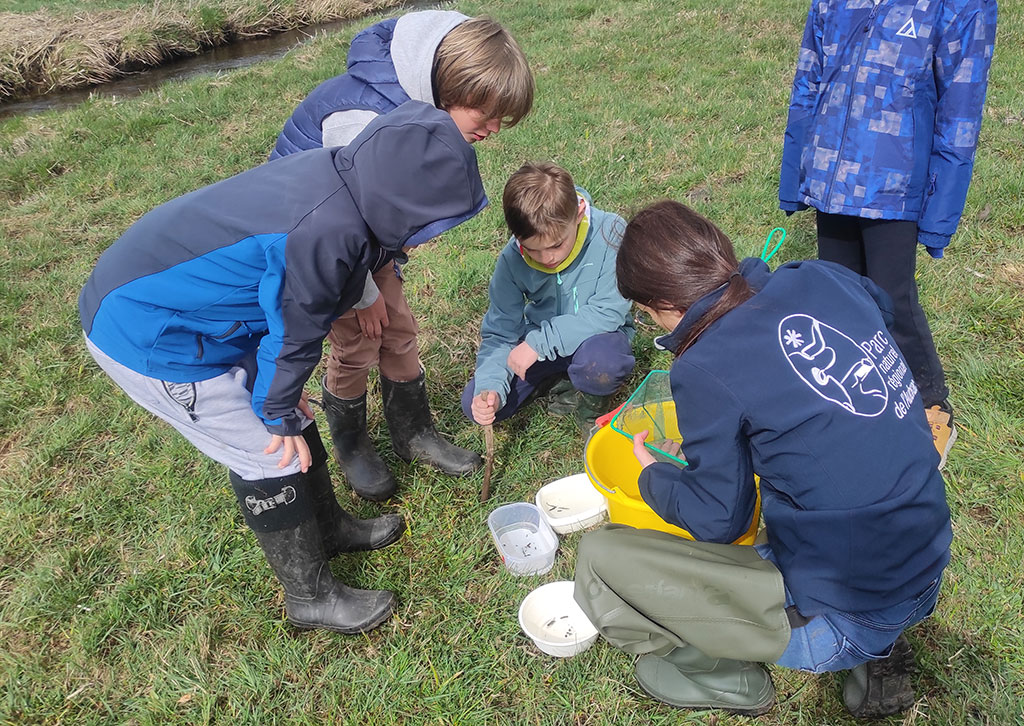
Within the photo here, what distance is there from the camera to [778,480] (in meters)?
1.57

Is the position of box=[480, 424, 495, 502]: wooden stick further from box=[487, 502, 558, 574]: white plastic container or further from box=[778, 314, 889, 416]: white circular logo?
box=[778, 314, 889, 416]: white circular logo

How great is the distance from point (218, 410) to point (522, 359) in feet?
4.01

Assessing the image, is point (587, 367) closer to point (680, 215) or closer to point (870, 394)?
point (680, 215)

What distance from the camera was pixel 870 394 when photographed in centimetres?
150

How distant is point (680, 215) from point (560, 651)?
1.26m

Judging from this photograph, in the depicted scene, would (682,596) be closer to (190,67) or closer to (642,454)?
(642,454)

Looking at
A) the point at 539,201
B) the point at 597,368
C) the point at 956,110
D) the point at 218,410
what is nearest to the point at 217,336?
the point at 218,410

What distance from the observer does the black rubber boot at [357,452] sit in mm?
2633

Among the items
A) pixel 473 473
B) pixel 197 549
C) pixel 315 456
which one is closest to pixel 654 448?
pixel 473 473

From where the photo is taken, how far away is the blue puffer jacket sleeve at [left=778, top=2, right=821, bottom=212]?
8.65 feet

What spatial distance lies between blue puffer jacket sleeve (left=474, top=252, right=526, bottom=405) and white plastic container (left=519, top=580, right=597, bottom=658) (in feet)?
2.40

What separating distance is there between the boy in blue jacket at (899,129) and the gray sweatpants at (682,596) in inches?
Answer: 51.9

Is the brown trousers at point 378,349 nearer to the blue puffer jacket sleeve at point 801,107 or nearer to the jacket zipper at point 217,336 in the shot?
the jacket zipper at point 217,336

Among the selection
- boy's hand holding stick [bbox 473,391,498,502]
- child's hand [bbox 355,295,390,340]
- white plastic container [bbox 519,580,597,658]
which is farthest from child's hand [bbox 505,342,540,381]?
white plastic container [bbox 519,580,597,658]
